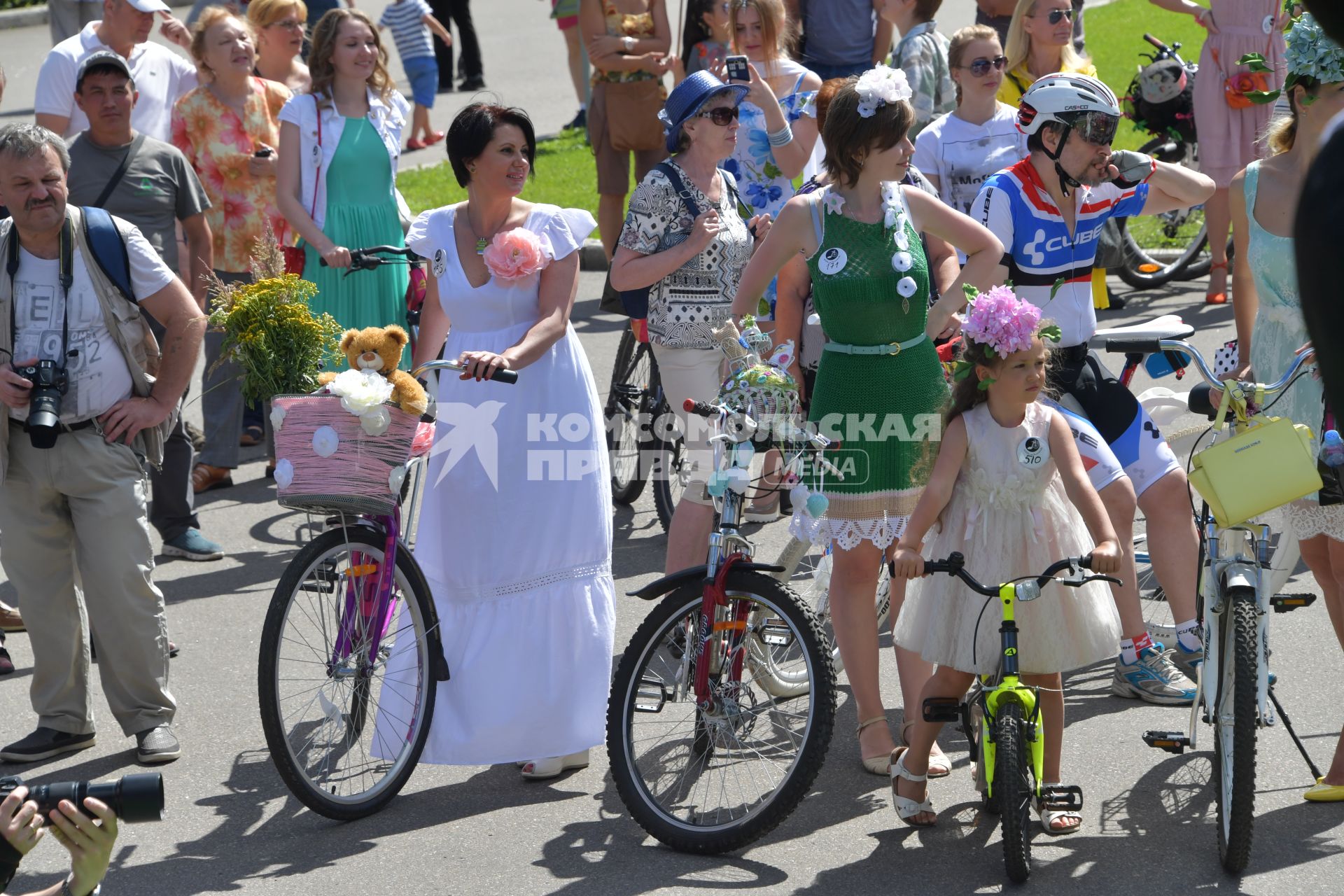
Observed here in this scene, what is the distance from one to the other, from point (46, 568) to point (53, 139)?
1.40 metres

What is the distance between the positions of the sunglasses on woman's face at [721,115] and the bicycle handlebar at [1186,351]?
5.35ft

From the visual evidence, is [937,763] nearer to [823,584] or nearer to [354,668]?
[823,584]

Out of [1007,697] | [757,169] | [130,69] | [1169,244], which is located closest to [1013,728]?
[1007,697]

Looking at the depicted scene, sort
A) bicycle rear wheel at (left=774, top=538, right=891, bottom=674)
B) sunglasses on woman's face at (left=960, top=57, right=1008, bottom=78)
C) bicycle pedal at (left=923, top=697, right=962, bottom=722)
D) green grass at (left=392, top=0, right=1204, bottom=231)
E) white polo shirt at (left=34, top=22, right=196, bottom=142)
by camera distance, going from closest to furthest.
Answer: bicycle pedal at (left=923, top=697, right=962, bottom=722), bicycle rear wheel at (left=774, top=538, right=891, bottom=674), sunglasses on woman's face at (left=960, top=57, right=1008, bottom=78), white polo shirt at (left=34, top=22, right=196, bottom=142), green grass at (left=392, top=0, right=1204, bottom=231)

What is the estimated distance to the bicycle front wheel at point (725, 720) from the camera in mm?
4309

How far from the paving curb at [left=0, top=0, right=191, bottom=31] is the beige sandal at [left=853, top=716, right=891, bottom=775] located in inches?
738

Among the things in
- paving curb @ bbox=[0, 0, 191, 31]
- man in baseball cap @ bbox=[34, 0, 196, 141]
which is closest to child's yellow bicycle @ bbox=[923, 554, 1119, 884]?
man in baseball cap @ bbox=[34, 0, 196, 141]

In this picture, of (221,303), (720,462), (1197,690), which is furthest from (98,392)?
(1197,690)

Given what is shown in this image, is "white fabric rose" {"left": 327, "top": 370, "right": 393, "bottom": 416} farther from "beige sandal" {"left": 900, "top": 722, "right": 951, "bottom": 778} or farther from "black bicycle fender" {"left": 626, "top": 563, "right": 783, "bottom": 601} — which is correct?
"beige sandal" {"left": 900, "top": 722, "right": 951, "bottom": 778}

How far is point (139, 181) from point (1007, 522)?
3.97m

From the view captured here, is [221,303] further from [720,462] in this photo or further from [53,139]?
[720,462]

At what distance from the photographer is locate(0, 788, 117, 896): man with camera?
8.31 ft

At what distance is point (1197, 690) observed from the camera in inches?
172

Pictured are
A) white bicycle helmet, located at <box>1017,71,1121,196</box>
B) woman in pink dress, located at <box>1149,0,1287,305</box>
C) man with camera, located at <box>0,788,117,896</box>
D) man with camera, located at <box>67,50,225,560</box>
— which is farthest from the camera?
woman in pink dress, located at <box>1149,0,1287,305</box>
